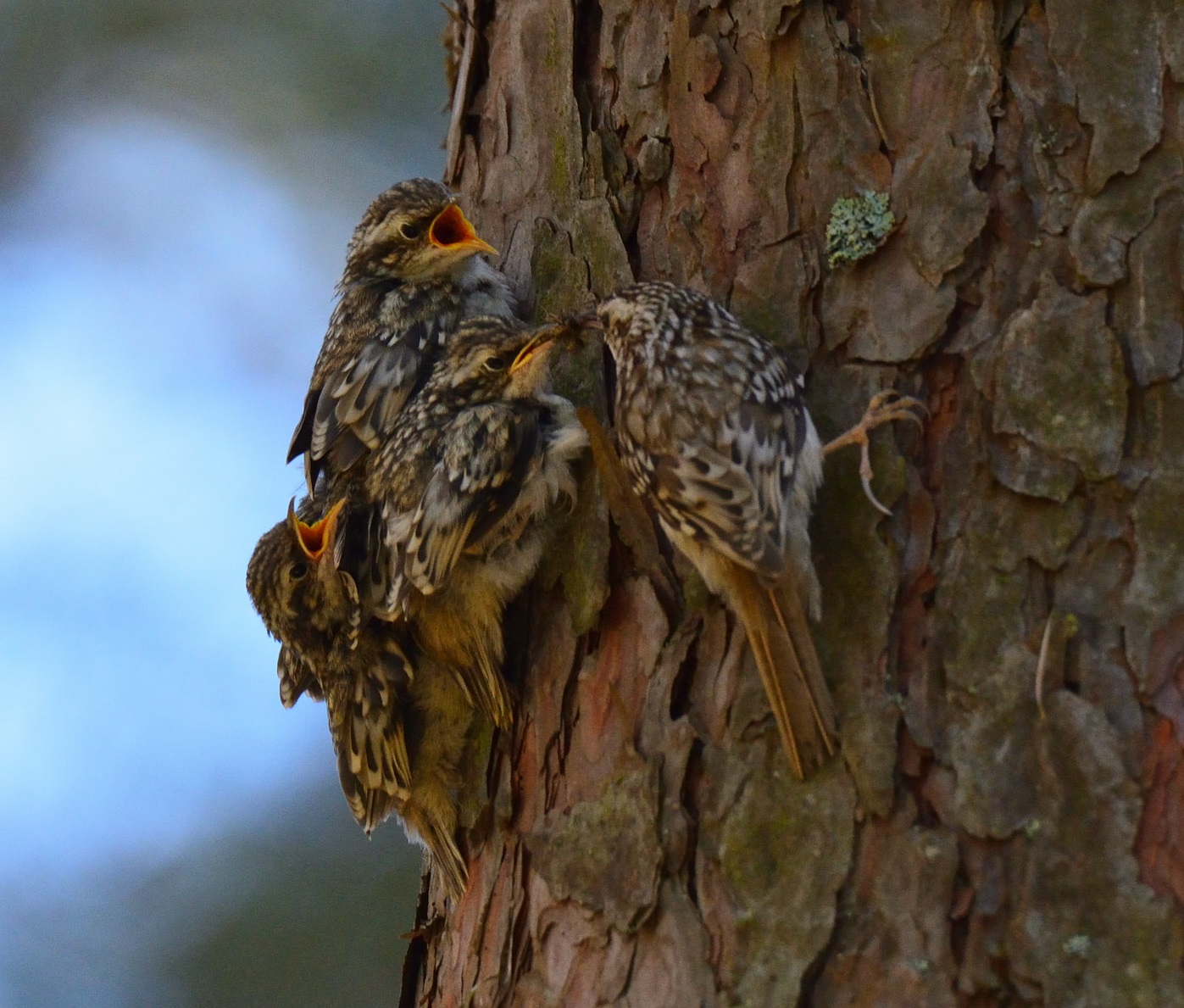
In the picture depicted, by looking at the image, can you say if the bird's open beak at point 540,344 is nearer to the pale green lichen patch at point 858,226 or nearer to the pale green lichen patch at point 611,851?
the pale green lichen patch at point 858,226

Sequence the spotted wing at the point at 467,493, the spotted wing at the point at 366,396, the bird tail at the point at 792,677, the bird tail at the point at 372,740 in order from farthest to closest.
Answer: the spotted wing at the point at 366,396
the bird tail at the point at 372,740
the spotted wing at the point at 467,493
the bird tail at the point at 792,677

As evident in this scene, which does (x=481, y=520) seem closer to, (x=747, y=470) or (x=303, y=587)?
(x=303, y=587)

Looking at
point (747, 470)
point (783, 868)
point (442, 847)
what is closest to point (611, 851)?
point (783, 868)

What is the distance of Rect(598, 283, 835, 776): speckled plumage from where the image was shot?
7.66 ft

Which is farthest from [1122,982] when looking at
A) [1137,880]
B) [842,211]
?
[842,211]

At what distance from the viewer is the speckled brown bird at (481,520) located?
9.53ft

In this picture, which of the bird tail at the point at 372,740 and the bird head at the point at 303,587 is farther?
the bird head at the point at 303,587

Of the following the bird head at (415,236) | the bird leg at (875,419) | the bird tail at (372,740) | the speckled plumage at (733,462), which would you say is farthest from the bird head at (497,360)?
the bird leg at (875,419)

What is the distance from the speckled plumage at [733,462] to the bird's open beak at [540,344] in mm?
152

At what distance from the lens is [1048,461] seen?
2352 millimetres

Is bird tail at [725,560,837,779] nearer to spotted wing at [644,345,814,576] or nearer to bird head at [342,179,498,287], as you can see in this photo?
spotted wing at [644,345,814,576]

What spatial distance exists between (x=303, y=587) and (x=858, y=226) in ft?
4.73

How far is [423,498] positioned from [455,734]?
19.7 inches

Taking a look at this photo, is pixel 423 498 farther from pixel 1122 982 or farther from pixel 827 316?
pixel 1122 982
